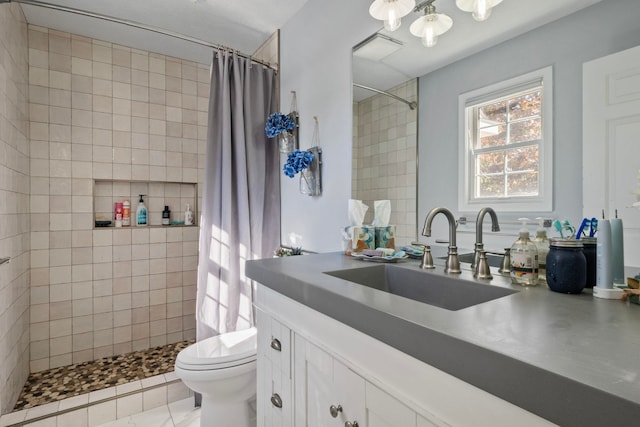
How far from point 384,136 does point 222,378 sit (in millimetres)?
1377

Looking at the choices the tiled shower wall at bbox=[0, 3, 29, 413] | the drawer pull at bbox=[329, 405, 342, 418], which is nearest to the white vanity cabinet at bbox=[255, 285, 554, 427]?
the drawer pull at bbox=[329, 405, 342, 418]

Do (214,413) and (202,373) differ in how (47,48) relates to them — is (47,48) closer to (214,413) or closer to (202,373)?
(202,373)

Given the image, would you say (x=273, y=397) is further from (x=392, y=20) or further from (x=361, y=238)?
(x=392, y=20)

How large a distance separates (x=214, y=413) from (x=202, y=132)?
7.59 feet

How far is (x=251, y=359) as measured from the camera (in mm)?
1650

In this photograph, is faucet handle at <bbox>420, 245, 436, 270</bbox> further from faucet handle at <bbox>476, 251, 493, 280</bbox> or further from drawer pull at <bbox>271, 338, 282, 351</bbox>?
drawer pull at <bbox>271, 338, 282, 351</bbox>

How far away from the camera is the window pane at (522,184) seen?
3.21 ft

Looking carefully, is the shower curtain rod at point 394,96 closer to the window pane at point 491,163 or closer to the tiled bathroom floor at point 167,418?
the window pane at point 491,163

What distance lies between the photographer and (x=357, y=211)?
1534 mm

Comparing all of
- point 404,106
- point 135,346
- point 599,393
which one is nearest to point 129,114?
point 135,346

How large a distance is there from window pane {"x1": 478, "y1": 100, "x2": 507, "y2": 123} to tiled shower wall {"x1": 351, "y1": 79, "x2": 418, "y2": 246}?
10.7 inches

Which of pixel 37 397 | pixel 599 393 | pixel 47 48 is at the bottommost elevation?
pixel 37 397

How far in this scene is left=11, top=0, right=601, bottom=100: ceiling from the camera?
3.50ft

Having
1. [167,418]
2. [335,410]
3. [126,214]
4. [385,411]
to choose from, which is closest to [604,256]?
[385,411]
